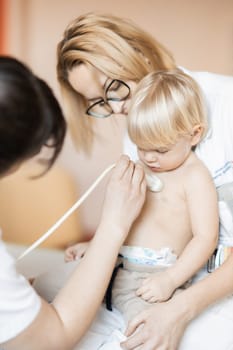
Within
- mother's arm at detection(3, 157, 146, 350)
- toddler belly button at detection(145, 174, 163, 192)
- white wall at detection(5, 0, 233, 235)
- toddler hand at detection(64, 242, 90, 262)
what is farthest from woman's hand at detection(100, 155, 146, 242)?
white wall at detection(5, 0, 233, 235)

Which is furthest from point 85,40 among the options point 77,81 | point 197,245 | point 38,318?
point 38,318

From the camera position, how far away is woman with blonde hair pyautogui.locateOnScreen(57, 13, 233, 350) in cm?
96

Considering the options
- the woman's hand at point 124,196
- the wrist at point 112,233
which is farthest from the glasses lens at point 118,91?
the wrist at point 112,233

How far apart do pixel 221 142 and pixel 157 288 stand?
1.09 feet

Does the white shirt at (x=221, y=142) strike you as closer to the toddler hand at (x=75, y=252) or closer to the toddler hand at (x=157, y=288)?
the toddler hand at (x=157, y=288)

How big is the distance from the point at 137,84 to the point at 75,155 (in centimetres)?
60

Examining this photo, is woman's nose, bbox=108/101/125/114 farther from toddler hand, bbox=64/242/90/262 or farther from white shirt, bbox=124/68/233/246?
toddler hand, bbox=64/242/90/262

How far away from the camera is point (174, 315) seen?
3.12ft

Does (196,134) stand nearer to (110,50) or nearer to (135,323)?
(110,50)

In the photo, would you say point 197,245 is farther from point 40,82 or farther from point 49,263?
point 49,263

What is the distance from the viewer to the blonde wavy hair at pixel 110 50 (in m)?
1.20

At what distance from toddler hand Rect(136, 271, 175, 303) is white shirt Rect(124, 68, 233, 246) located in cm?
20

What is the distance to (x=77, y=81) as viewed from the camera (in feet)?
4.04

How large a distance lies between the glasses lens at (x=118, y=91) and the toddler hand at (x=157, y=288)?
42cm
